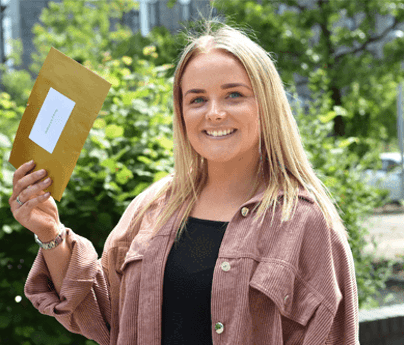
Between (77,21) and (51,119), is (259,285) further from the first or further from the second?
(77,21)

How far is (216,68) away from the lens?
1673 mm

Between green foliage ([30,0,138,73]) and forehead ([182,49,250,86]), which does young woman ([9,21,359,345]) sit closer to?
forehead ([182,49,250,86])

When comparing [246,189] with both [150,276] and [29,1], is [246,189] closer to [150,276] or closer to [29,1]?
[150,276]

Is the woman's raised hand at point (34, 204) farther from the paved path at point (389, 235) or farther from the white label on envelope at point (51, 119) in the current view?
the paved path at point (389, 235)

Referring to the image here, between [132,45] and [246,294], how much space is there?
7.91 meters

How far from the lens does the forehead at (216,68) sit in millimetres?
1664

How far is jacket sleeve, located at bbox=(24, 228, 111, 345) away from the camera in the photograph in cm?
173

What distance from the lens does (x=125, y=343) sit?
170 cm

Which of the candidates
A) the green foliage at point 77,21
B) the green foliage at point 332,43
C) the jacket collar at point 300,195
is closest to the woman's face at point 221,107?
the jacket collar at point 300,195

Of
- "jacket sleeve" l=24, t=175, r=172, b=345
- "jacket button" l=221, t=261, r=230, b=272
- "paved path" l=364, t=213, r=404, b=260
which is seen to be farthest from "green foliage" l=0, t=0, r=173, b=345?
"paved path" l=364, t=213, r=404, b=260

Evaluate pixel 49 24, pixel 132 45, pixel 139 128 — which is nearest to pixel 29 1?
pixel 49 24

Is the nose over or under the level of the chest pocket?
over

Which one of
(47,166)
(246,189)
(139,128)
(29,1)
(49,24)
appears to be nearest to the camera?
(47,166)

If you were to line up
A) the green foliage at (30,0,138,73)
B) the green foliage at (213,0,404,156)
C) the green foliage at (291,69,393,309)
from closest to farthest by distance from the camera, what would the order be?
the green foliage at (291,69,393,309) < the green foliage at (213,0,404,156) < the green foliage at (30,0,138,73)
